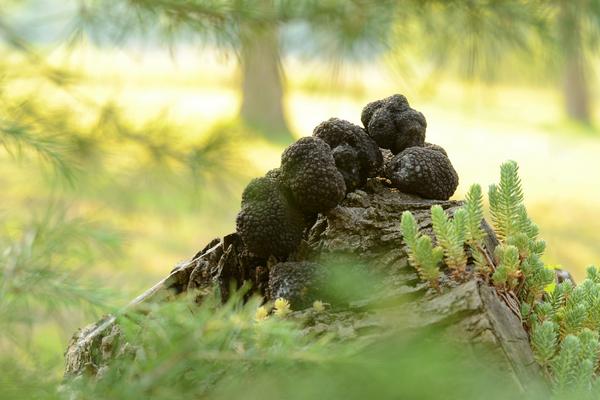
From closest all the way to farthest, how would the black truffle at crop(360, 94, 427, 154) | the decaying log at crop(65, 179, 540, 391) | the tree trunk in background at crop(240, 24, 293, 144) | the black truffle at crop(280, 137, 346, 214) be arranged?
the decaying log at crop(65, 179, 540, 391) → the black truffle at crop(280, 137, 346, 214) → the black truffle at crop(360, 94, 427, 154) → the tree trunk in background at crop(240, 24, 293, 144)

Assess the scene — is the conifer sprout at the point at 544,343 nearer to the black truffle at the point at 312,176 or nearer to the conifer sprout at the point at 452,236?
the conifer sprout at the point at 452,236

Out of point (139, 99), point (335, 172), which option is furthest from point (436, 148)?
point (139, 99)

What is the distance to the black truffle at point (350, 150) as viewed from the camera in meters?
0.79

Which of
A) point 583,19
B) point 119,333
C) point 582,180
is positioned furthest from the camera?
point 582,180

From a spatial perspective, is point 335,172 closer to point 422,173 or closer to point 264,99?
point 422,173

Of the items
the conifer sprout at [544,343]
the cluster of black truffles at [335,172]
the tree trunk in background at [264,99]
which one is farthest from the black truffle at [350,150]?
the tree trunk in background at [264,99]

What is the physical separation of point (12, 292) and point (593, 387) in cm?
49

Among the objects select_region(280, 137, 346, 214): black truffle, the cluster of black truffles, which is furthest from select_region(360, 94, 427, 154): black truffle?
select_region(280, 137, 346, 214): black truffle

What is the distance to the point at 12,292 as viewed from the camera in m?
0.58

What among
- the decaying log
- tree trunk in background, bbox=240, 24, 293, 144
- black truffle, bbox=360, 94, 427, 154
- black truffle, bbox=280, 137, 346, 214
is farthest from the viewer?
tree trunk in background, bbox=240, 24, 293, 144

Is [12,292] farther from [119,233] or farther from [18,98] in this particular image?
[18,98]

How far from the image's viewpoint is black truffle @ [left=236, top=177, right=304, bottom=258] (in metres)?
0.74

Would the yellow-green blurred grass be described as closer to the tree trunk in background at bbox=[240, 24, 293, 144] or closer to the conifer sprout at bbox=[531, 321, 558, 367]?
the tree trunk in background at bbox=[240, 24, 293, 144]

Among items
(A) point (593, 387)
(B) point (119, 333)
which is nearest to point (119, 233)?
(B) point (119, 333)
